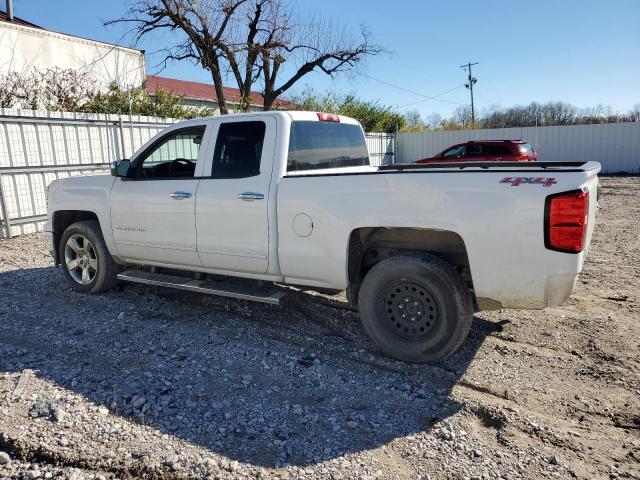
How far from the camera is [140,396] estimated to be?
3.63 meters

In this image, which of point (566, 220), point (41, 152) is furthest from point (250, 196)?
point (41, 152)

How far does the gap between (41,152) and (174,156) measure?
6303mm

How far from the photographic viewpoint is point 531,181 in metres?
3.43

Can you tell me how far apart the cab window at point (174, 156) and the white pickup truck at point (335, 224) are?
2 cm

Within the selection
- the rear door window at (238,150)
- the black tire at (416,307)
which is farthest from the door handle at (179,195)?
the black tire at (416,307)

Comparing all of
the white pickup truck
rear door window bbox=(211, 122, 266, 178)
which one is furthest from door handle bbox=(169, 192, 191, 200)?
rear door window bbox=(211, 122, 266, 178)

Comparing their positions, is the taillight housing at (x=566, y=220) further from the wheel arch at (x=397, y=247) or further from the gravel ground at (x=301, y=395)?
the gravel ground at (x=301, y=395)

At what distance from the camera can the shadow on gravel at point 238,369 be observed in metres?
3.23

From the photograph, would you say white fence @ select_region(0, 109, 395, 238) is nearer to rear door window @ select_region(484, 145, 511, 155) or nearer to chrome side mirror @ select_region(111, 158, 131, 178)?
chrome side mirror @ select_region(111, 158, 131, 178)

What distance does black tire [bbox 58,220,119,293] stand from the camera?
5855 millimetres

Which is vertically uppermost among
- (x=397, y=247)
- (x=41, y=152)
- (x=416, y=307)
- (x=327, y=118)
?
(x=41, y=152)

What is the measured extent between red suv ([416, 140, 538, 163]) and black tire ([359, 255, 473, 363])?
1266cm

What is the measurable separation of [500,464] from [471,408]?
2.00 feet

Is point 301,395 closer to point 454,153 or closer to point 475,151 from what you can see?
point 475,151
